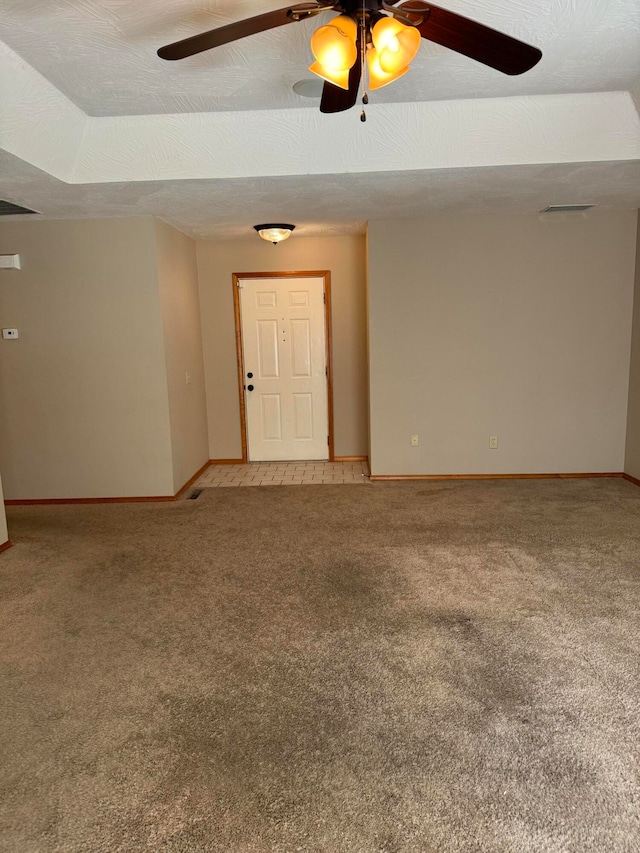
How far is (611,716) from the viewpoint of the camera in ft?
6.91

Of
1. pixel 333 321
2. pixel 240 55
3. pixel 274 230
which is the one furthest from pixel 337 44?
pixel 333 321

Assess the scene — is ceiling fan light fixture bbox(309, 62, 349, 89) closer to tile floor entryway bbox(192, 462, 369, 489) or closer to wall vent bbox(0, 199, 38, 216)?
wall vent bbox(0, 199, 38, 216)

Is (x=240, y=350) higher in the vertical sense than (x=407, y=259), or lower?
lower

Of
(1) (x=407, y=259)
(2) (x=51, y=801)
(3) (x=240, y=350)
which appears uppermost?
(1) (x=407, y=259)

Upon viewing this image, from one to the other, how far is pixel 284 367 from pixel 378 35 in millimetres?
4521

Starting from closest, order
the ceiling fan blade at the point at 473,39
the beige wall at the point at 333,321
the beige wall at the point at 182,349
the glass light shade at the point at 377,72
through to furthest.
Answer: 1. the ceiling fan blade at the point at 473,39
2. the glass light shade at the point at 377,72
3. the beige wall at the point at 182,349
4. the beige wall at the point at 333,321

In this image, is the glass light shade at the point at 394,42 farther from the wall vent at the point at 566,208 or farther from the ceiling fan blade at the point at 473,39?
the wall vent at the point at 566,208

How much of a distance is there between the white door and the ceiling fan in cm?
417

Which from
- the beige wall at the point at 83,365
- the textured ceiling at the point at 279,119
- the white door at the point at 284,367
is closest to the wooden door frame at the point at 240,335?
the white door at the point at 284,367

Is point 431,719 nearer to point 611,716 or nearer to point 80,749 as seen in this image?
point 611,716

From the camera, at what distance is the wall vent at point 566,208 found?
181 inches

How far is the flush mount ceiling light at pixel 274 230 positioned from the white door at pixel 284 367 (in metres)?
0.88

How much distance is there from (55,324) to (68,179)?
1.66 m

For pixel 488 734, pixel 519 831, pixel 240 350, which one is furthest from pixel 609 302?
pixel 519 831
